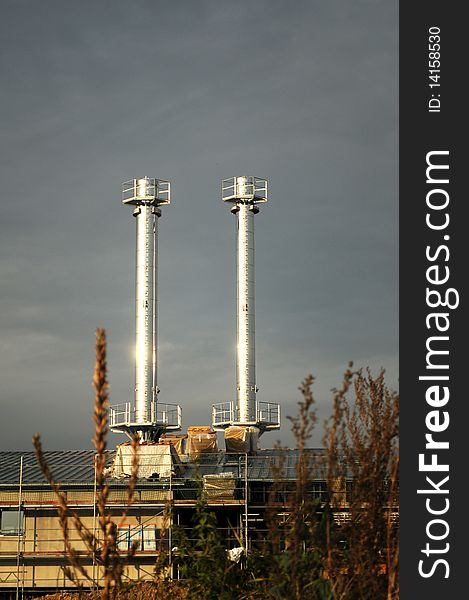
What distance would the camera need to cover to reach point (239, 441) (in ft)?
112

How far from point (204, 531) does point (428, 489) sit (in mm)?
3375

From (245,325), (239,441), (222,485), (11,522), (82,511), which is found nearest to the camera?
(222,485)

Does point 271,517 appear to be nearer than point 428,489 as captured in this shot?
Yes

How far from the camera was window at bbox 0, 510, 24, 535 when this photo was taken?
1133 inches

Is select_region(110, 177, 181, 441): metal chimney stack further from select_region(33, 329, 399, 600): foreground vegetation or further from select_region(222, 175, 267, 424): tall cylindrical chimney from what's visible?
select_region(33, 329, 399, 600): foreground vegetation

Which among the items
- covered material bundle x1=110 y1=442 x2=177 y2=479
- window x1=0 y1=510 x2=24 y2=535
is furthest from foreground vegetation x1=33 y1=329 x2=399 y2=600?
window x1=0 y1=510 x2=24 y2=535

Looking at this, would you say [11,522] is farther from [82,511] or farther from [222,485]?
[222,485]

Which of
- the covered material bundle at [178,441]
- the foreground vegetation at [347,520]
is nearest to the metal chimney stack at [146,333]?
the covered material bundle at [178,441]

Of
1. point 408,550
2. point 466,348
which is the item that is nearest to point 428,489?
point 408,550

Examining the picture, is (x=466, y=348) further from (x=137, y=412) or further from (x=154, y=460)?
(x=137, y=412)

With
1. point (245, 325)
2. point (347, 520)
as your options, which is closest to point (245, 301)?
point (245, 325)

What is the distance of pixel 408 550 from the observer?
233 inches

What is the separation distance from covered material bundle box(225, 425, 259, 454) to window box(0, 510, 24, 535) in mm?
8339

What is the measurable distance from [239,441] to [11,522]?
922 centimetres
